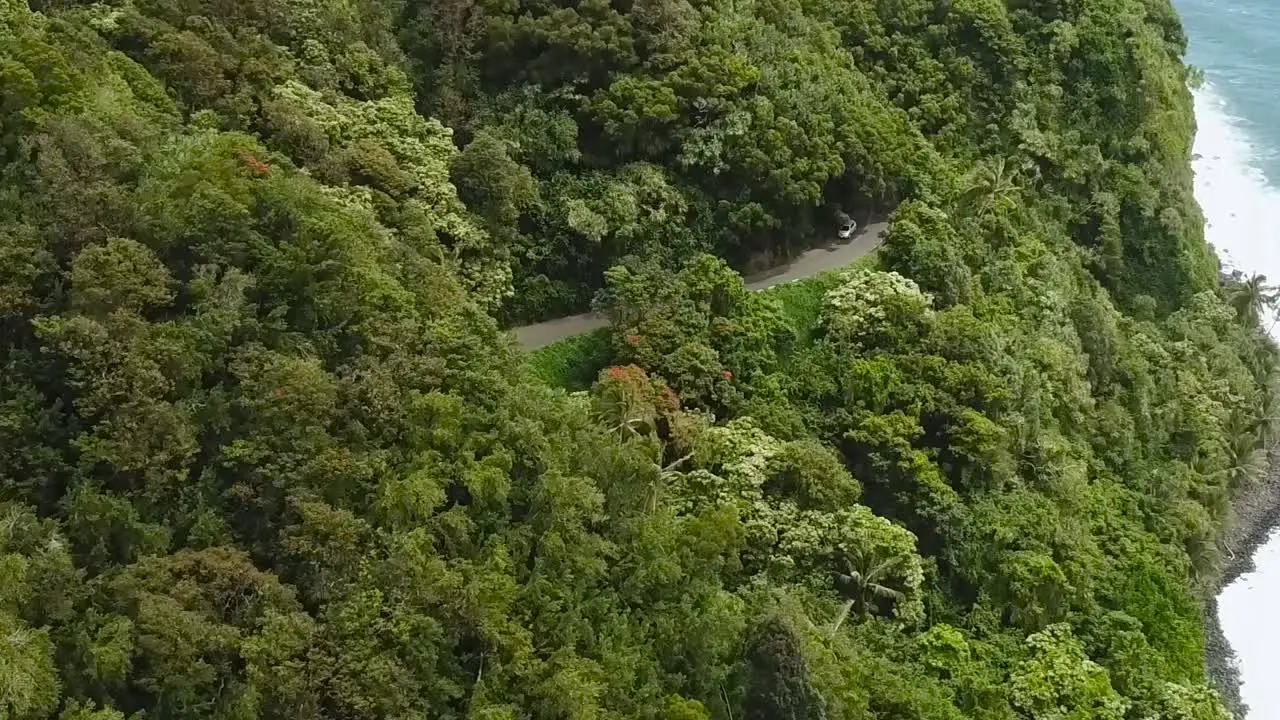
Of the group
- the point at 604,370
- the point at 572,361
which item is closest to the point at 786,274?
the point at 572,361

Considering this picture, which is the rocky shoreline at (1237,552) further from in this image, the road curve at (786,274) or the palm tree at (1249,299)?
Result: the road curve at (786,274)

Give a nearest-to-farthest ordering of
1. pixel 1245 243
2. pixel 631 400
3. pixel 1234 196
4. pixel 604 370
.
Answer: pixel 631 400 → pixel 604 370 → pixel 1245 243 → pixel 1234 196

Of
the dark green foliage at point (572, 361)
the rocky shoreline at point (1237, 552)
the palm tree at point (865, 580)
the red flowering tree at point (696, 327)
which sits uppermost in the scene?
the red flowering tree at point (696, 327)

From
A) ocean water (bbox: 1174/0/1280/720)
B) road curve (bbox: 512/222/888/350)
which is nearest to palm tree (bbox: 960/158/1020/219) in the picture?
road curve (bbox: 512/222/888/350)

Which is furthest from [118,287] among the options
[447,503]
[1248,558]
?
[1248,558]

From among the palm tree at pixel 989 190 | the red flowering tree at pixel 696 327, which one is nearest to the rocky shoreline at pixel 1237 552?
the palm tree at pixel 989 190

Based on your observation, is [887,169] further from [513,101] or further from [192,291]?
[192,291]

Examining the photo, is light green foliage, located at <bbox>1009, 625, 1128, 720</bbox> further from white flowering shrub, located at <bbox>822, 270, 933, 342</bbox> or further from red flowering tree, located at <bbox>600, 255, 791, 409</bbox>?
red flowering tree, located at <bbox>600, 255, 791, 409</bbox>

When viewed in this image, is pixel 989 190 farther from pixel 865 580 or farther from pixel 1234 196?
pixel 1234 196

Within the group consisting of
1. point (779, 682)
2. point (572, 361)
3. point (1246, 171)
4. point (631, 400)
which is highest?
point (1246, 171)
